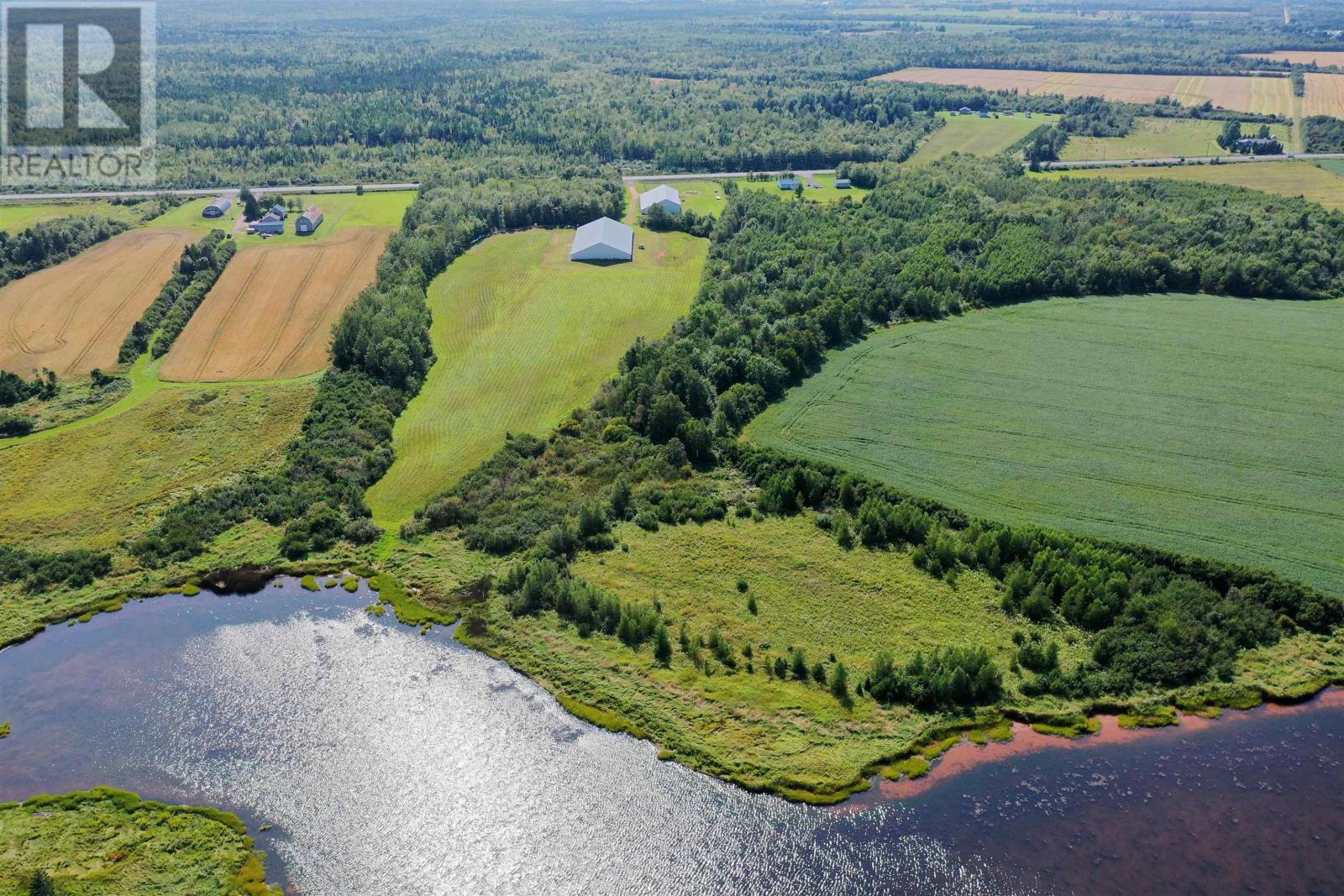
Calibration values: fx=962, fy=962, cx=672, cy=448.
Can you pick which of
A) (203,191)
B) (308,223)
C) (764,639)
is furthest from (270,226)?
(764,639)

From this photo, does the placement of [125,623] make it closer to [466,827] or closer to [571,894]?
[466,827]

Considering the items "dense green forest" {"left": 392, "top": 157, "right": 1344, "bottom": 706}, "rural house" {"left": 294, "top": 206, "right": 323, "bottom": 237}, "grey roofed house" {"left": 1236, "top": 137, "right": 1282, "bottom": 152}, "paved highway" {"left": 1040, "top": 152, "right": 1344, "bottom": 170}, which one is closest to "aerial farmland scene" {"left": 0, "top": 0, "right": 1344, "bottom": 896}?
"dense green forest" {"left": 392, "top": 157, "right": 1344, "bottom": 706}

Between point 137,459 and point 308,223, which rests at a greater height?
point 308,223

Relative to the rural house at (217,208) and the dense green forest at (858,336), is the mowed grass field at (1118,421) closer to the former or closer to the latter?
the dense green forest at (858,336)

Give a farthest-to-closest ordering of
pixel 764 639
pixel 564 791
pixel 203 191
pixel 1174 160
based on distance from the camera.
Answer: pixel 1174 160 < pixel 203 191 < pixel 764 639 < pixel 564 791

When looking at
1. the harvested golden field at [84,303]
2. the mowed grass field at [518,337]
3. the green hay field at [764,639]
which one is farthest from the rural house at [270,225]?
the green hay field at [764,639]

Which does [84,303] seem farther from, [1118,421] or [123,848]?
[1118,421]

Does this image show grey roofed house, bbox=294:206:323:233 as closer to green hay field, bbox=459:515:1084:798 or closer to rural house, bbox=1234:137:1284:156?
green hay field, bbox=459:515:1084:798

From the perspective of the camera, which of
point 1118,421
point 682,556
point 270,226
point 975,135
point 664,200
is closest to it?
point 682,556
